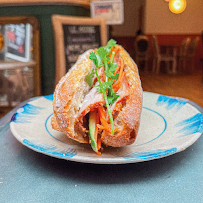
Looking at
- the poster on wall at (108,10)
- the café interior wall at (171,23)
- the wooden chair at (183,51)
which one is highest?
the poster on wall at (108,10)

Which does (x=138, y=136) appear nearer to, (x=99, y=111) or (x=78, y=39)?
(x=99, y=111)

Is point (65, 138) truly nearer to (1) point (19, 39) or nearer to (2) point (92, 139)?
(2) point (92, 139)

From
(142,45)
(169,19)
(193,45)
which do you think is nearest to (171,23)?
(169,19)

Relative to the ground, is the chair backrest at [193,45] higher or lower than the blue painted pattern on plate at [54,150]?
lower

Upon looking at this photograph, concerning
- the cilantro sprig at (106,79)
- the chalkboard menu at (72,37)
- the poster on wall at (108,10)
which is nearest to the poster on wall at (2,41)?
the chalkboard menu at (72,37)

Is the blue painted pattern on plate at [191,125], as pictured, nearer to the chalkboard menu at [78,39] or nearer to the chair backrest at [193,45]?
the chalkboard menu at [78,39]

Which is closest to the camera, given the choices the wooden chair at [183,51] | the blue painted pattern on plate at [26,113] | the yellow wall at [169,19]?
the blue painted pattern on plate at [26,113]

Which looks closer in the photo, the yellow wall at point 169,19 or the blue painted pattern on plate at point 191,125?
the blue painted pattern on plate at point 191,125
